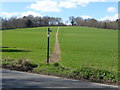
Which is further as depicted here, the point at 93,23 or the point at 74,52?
the point at 93,23

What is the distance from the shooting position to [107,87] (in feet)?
25.6

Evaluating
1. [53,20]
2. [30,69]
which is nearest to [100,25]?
[53,20]

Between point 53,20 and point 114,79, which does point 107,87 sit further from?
point 53,20

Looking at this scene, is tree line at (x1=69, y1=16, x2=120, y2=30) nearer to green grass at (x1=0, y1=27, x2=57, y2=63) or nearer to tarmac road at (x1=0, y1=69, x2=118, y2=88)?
green grass at (x1=0, y1=27, x2=57, y2=63)

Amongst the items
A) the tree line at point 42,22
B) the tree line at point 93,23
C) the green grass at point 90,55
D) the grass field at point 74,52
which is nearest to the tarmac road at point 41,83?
the green grass at point 90,55

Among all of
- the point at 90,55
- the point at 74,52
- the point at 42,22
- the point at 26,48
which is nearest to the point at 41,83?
the point at 90,55

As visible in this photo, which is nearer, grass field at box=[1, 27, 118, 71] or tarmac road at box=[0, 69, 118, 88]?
tarmac road at box=[0, 69, 118, 88]

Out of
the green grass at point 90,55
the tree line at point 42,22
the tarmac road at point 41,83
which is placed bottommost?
the green grass at point 90,55

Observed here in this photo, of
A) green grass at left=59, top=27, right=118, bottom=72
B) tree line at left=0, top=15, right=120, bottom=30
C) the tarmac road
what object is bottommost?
green grass at left=59, top=27, right=118, bottom=72

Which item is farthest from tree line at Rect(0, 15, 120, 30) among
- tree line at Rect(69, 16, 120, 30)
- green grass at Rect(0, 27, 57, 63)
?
green grass at Rect(0, 27, 57, 63)

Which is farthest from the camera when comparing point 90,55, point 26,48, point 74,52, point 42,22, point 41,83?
point 42,22

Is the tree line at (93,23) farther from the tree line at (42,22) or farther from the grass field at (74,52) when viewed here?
the grass field at (74,52)

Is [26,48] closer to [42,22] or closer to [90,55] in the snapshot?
[90,55]

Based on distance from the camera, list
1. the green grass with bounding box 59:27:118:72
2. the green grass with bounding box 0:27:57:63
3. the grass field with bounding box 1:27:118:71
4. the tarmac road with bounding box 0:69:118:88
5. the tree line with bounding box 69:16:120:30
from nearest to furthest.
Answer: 1. the tarmac road with bounding box 0:69:118:88
2. the green grass with bounding box 59:27:118:72
3. the grass field with bounding box 1:27:118:71
4. the green grass with bounding box 0:27:57:63
5. the tree line with bounding box 69:16:120:30
